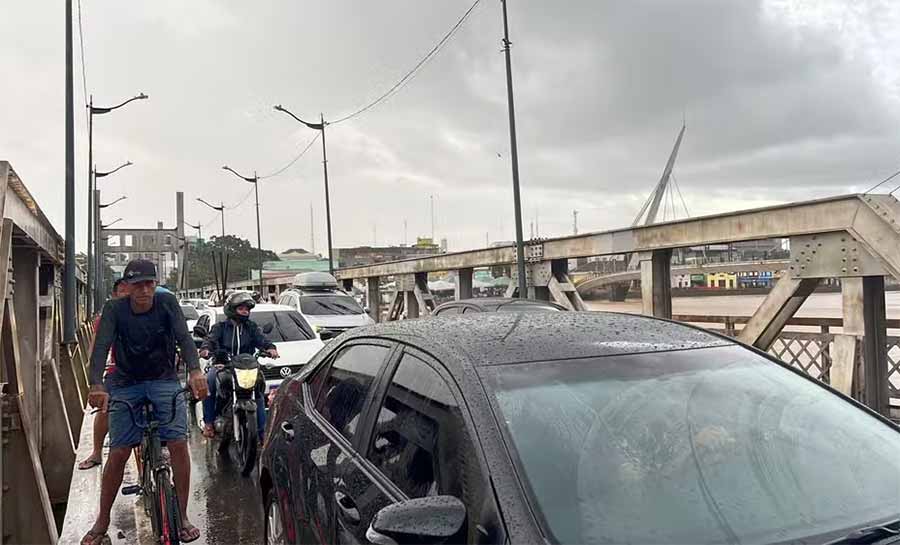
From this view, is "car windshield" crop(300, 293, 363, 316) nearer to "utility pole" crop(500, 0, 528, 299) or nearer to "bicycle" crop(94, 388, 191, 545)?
"utility pole" crop(500, 0, 528, 299)

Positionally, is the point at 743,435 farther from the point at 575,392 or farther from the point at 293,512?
the point at 293,512

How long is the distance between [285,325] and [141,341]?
5533 millimetres

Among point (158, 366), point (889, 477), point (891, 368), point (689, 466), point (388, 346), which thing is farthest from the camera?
point (891, 368)

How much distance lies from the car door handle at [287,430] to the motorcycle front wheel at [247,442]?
2762mm

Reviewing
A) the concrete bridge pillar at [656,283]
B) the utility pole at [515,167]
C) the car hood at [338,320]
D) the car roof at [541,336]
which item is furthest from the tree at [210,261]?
the car roof at [541,336]

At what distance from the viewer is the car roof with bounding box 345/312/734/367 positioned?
2387 millimetres

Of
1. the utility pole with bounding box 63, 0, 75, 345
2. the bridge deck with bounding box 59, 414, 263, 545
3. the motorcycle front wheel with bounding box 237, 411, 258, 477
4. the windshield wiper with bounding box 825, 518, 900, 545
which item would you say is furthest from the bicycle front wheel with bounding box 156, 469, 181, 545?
the utility pole with bounding box 63, 0, 75, 345

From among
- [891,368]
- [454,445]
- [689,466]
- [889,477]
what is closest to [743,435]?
[689,466]

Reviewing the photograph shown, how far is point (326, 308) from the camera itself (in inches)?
664

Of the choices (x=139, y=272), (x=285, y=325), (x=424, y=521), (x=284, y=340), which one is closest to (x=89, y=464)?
(x=139, y=272)

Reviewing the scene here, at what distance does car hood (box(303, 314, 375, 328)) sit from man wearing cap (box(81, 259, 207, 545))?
436 inches

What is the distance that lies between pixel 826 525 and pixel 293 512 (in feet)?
7.21

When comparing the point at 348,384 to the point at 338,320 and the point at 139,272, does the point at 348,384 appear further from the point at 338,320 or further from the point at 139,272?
the point at 338,320

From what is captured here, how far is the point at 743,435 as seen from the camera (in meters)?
2.23
